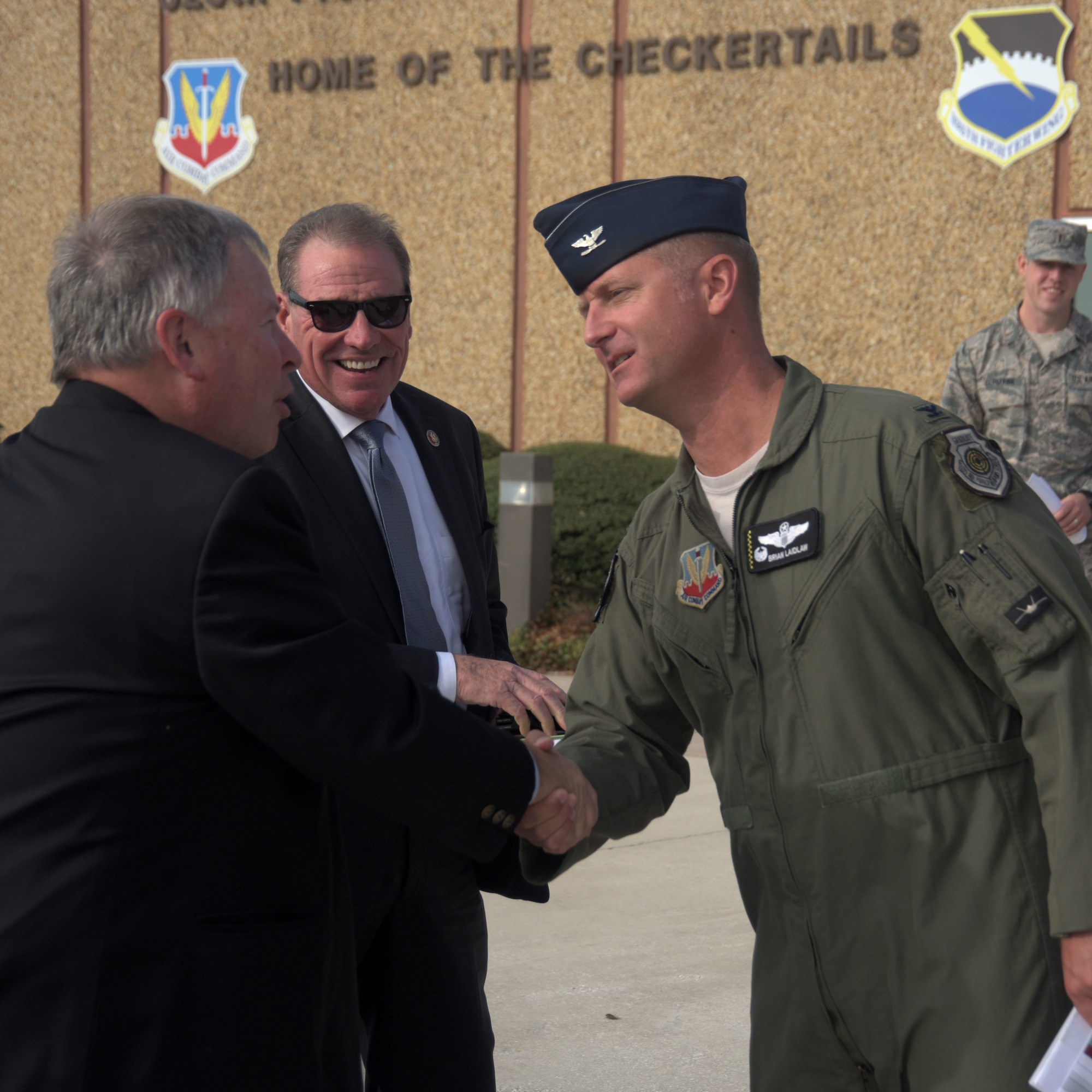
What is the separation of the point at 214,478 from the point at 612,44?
10.6m

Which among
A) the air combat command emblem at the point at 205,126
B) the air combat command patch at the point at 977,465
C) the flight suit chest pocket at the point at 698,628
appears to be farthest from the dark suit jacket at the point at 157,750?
the air combat command emblem at the point at 205,126

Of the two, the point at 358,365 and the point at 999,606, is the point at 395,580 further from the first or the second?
the point at 999,606

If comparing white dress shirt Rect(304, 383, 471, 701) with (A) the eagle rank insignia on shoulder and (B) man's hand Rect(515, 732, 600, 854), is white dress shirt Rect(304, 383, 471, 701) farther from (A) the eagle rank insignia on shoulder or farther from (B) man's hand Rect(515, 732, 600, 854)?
(A) the eagle rank insignia on shoulder

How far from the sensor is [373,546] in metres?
2.88

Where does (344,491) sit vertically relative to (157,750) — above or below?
above

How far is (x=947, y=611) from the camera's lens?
207 centimetres

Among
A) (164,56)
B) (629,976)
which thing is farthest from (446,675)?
(164,56)

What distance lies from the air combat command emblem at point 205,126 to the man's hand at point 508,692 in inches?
439

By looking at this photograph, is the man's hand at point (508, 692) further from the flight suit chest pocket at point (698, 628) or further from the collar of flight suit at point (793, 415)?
the collar of flight suit at point (793, 415)

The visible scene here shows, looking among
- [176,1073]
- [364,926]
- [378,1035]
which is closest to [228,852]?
[176,1073]

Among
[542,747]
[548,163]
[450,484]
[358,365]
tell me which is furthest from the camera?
[548,163]

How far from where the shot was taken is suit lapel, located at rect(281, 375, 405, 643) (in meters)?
2.84

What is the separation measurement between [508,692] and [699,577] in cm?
56

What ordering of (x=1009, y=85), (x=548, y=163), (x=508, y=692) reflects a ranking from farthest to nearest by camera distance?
(x=548, y=163)
(x=1009, y=85)
(x=508, y=692)
